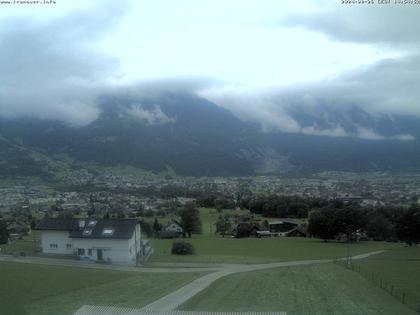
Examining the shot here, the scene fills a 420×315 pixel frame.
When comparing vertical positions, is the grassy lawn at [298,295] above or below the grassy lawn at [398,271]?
above

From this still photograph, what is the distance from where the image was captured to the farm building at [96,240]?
5231 centimetres

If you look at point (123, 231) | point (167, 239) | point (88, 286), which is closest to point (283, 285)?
point (88, 286)

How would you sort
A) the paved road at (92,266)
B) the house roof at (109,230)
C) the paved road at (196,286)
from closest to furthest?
the paved road at (196,286) < the paved road at (92,266) < the house roof at (109,230)

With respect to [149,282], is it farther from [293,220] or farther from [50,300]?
[293,220]

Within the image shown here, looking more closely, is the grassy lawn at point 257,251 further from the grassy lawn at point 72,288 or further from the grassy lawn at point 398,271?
the grassy lawn at point 72,288

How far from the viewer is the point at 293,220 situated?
107500 mm

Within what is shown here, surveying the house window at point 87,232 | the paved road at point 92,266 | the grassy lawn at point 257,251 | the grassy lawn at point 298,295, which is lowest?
the grassy lawn at point 257,251

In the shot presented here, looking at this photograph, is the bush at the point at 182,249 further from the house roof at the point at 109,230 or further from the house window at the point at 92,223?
the house window at the point at 92,223

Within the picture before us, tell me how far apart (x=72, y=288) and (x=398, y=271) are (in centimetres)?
2458

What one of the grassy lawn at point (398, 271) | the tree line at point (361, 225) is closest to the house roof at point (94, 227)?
the grassy lawn at point (398, 271)

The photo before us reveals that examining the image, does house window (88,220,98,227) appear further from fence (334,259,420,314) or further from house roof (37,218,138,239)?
fence (334,259,420,314)

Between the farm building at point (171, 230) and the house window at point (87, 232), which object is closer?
the house window at point (87, 232)

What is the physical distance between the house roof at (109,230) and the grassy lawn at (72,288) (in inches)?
468

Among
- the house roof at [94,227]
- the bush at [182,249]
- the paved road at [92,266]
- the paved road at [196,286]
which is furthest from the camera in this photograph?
the bush at [182,249]
